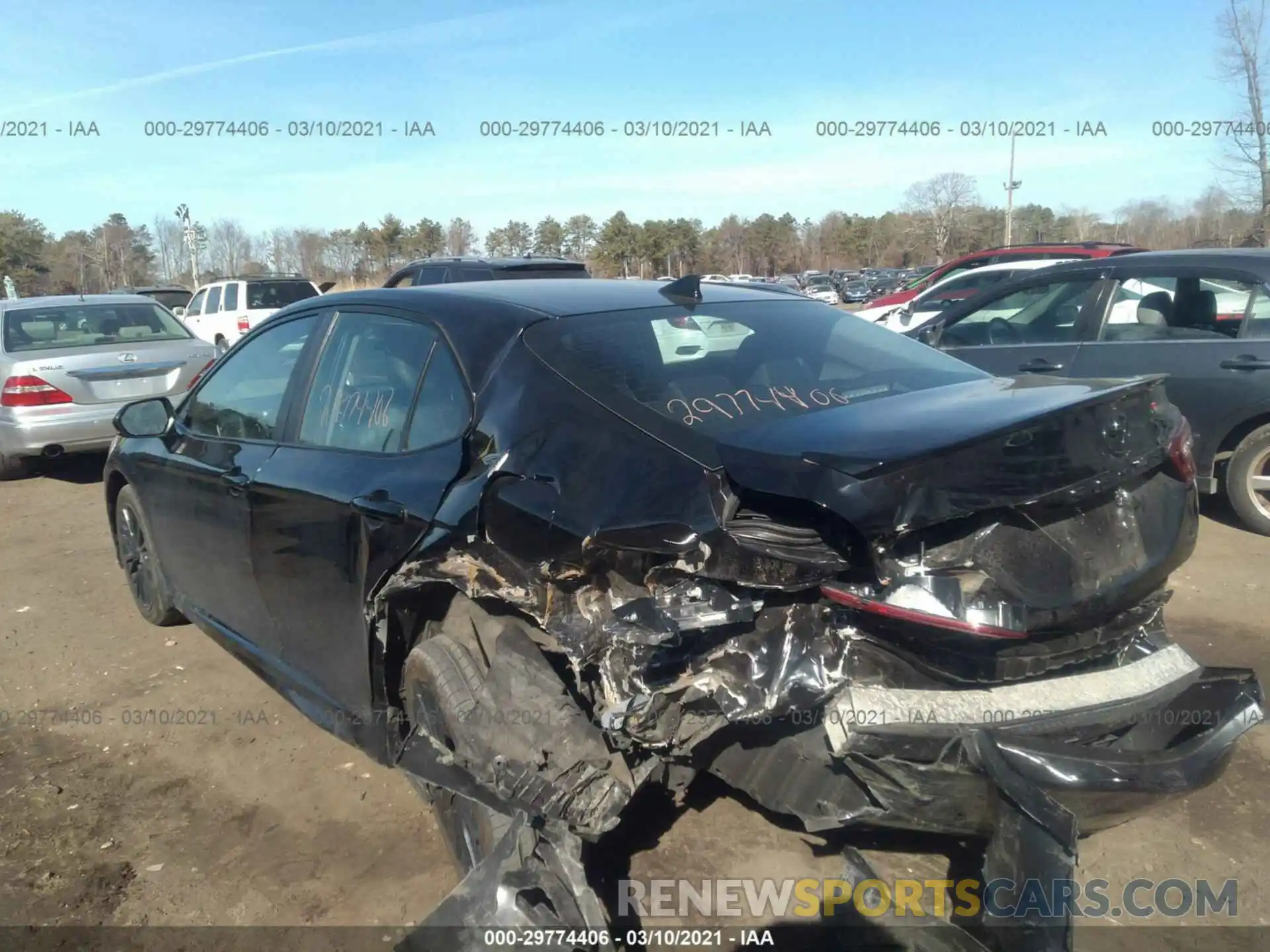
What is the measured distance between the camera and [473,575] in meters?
2.66

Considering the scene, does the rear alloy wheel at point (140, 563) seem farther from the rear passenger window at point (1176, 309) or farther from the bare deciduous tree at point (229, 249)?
the bare deciduous tree at point (229, 249)

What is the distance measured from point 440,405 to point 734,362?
3.02ft

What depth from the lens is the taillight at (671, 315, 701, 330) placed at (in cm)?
321

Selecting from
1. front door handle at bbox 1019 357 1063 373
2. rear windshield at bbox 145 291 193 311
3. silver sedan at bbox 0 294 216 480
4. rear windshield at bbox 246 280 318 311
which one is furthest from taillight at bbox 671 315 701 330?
rear windshield at bbox 145 291 193 311

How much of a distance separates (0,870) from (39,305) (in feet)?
24.6

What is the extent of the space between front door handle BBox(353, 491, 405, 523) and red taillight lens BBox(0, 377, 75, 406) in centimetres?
670

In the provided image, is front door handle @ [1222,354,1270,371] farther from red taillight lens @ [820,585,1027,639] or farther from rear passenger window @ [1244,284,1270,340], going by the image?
red taillight lens @ [820,585,1027,639]

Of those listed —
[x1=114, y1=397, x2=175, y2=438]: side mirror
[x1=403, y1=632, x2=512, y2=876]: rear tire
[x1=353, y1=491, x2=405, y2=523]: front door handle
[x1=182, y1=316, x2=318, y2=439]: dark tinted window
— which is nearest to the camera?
[x1=403, y1=632, x2=512, y2=876]: rear tire

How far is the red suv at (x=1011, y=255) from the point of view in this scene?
13180 millimetres

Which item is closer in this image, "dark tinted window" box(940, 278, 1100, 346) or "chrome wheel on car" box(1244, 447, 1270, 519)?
"chrome wheel on car" box(1244, 447, 1270, 519)

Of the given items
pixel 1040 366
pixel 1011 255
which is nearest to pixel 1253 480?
pixel 1040 366

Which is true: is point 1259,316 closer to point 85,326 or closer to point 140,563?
point 140,563

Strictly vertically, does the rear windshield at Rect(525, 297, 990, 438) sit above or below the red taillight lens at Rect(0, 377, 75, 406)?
above

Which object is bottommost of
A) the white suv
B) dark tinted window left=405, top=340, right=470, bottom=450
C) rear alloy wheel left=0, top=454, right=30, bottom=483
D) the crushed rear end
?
rear alloy wheel left=0, top=454, right=30, bottom=483
